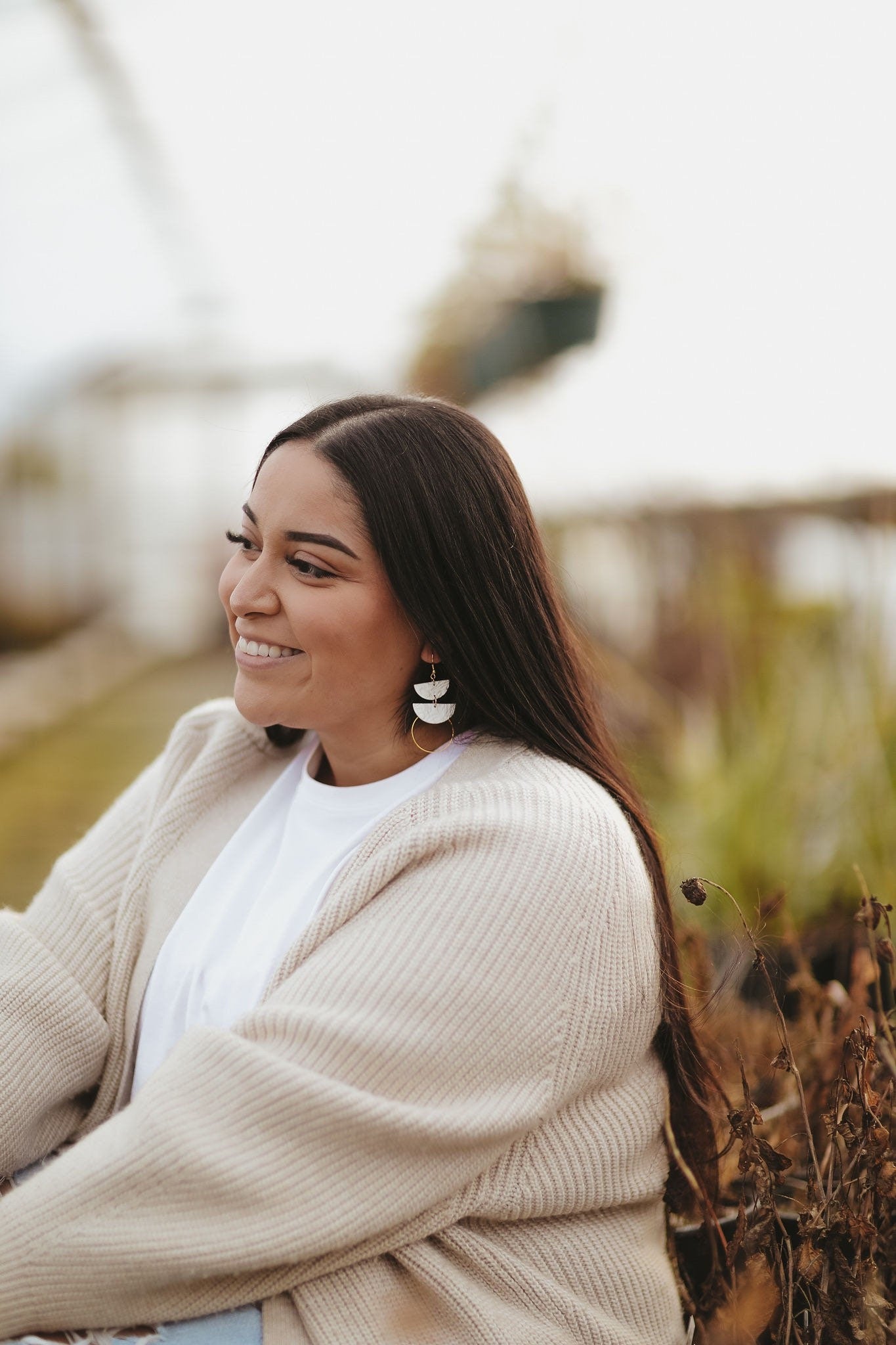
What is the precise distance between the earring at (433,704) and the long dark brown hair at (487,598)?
0.06ft

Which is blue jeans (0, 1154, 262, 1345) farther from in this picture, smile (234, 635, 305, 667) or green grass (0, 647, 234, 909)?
green grass (0, 647, 234, 909)

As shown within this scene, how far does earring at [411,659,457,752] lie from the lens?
5.72ft

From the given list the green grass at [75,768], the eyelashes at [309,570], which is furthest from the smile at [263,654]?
the green grass at [75,768]

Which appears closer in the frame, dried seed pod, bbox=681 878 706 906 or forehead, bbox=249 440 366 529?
dried seed pod, bbox=681 878 706 906

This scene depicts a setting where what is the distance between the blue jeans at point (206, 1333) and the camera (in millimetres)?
1386

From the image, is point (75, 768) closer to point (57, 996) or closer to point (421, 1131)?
point (57, 996)

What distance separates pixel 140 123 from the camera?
6160mm

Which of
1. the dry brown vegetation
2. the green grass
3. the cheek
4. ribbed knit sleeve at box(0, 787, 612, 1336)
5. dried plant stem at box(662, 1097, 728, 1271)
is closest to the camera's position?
ribbed knit sleeve at box(0, 787, 612, 1336)

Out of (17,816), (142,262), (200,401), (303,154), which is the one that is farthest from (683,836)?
(200,401)

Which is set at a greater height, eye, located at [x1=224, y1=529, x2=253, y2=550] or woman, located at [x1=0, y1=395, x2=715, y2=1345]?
eye, located at [x1=224, y1=529, x2=253, y2=550]

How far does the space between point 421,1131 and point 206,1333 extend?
35cm

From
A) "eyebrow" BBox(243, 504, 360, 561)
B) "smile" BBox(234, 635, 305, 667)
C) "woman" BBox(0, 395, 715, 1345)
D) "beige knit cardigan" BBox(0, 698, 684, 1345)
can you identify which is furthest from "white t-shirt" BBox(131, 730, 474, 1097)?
"eyebrow" BBox(243, 504, 360, 561)

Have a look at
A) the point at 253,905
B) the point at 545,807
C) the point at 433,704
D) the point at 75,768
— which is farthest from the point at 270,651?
the point at 75,768

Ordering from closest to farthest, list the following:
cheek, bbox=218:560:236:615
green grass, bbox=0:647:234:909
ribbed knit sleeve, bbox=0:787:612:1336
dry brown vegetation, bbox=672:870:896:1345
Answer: ribbed knit sleeve, bbox=0:787:612:1336 → dry brown vegetation, bbox=672:870:896:1345 → cheek, bbox=218:560:236:615 → green grass, bbox=0:647:234:909
